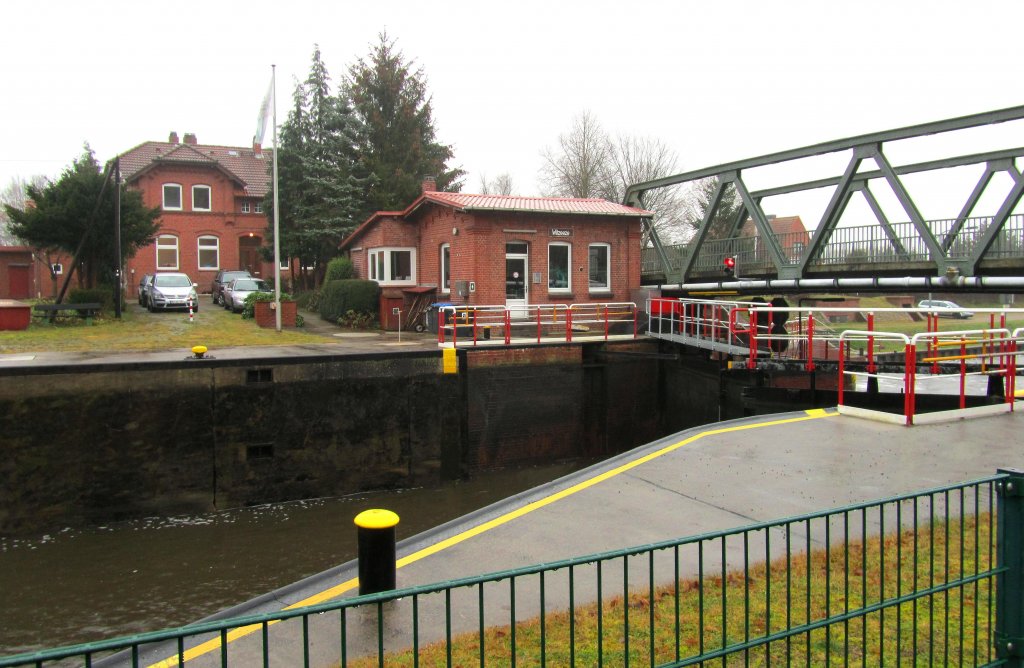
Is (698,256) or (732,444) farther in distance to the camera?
(698,256)

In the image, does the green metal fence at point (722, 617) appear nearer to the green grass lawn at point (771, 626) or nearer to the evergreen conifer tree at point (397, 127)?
the green grass lawn at point (771, 626)

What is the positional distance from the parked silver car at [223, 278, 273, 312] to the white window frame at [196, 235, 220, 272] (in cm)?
1146

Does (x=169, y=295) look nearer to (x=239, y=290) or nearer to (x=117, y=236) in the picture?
(x=239, y=290)

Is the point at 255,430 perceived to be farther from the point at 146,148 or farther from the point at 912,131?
the point at 146,148

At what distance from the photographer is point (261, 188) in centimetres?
4638

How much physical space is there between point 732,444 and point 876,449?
1946 mm

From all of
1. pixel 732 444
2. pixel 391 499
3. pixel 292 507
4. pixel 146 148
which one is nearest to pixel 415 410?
pixel 391 499

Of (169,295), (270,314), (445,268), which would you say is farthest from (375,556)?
(169,295)

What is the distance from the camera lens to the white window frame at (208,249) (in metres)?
43.9

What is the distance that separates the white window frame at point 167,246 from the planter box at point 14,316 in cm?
2071

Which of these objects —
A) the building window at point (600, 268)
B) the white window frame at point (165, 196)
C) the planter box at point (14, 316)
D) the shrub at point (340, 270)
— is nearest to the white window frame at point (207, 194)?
the white window frame at point (165, 196)

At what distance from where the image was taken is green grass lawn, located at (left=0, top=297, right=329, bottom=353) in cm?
1978

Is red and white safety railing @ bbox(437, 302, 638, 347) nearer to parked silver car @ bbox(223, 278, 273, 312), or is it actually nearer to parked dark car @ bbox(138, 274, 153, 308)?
parked silver car @ bbox(223, 278, 273, 312)

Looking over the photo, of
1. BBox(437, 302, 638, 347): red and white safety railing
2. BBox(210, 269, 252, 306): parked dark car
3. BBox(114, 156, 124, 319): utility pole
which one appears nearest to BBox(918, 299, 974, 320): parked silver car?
BBox(437, 302, 638, 347): red and white safety railing
